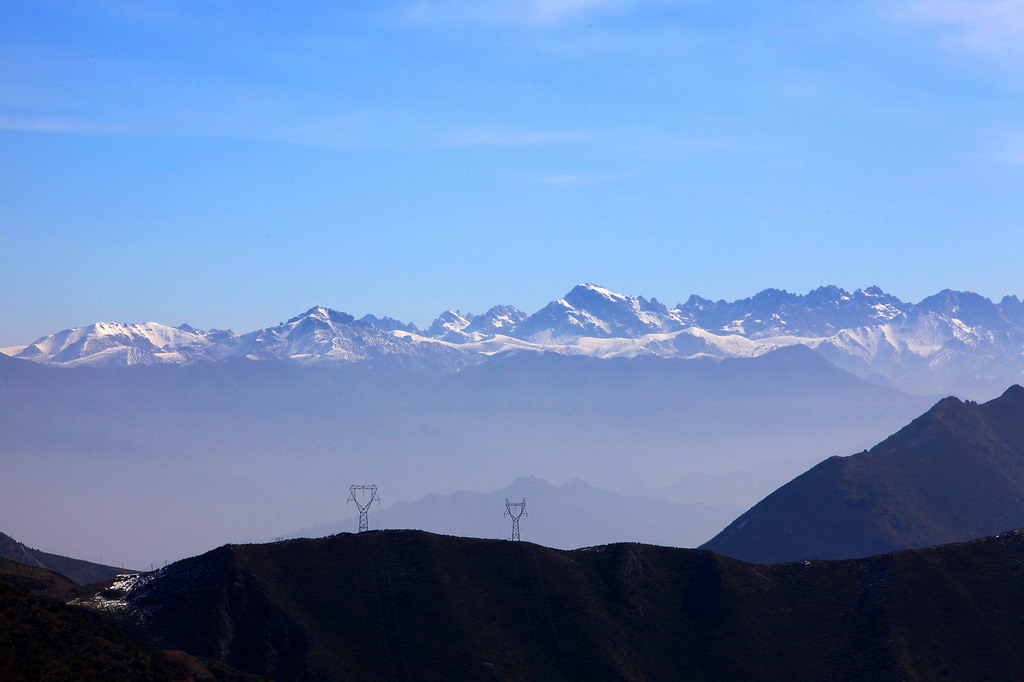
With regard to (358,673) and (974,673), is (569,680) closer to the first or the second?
(358,673)

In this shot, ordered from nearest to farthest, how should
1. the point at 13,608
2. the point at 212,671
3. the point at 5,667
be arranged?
1. the point at 5,667
2. the point at 13,608
3. the point at 212,671

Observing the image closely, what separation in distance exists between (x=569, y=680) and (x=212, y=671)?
63095 millimetres

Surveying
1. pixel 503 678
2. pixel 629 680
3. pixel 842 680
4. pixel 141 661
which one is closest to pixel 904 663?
pixel 842 680

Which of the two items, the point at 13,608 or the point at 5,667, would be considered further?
the point at 13,608

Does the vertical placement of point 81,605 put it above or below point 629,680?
above

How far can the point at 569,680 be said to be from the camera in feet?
655

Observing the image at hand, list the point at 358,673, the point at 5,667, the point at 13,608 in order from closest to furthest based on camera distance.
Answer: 1. the point at 5,667
2. the point at 13,608
3. the point at 358,673

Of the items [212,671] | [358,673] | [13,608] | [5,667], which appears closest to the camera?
[5,667]

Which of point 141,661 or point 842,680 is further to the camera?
point 842,680

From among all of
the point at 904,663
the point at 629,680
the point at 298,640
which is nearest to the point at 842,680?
the point at 904,663

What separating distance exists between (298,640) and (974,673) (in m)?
118

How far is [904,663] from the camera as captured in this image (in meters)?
200

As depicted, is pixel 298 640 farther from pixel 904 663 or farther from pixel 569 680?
pixel 904 663

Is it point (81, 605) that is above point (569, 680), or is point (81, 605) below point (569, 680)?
above
